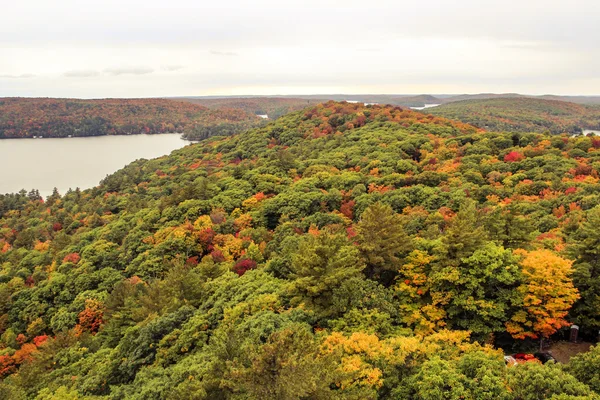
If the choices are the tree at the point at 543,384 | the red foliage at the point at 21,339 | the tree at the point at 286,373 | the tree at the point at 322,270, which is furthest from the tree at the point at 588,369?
the red foliage at the point at 21,339

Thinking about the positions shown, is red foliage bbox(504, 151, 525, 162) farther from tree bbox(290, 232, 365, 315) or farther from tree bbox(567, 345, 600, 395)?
tree bbox(567, 345, 600, 395)

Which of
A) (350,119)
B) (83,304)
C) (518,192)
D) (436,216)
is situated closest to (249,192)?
(83,304)

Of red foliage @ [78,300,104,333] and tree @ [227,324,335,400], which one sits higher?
tree @ [227,324,335,400]

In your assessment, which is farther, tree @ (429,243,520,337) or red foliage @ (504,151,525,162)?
red foliage @ (504,151,525,162)

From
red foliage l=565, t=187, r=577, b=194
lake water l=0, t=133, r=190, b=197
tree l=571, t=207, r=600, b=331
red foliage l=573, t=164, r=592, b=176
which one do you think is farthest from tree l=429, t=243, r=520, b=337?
lake water l=0, t=133, r=190, b=197

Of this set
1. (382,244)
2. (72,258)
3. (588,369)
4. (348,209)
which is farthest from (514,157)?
(72,258)

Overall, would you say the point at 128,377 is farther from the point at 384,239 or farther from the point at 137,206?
the point at 137,206

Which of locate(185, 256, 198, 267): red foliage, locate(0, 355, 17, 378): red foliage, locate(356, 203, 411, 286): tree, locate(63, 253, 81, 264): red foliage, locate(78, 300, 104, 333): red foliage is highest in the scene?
locate(356, 203, 411, 286): tree
